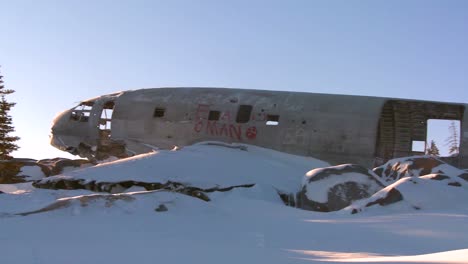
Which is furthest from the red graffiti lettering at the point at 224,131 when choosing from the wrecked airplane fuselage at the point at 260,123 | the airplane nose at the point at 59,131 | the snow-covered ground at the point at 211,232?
the snow-covered ground at the point at 211,232

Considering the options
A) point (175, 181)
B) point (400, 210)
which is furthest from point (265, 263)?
point (175, 181)

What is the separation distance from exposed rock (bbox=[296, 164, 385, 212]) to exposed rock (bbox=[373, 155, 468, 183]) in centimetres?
297

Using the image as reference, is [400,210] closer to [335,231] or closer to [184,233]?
[335,231]

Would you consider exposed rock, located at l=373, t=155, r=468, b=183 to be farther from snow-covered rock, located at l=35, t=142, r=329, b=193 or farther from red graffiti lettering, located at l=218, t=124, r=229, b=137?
red graffiti lettering, located at l=218, t=124, r=229, b=137

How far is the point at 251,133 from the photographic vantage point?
2006cm

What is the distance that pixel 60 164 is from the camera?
2459 centimetres

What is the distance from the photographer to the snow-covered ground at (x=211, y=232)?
393 cm

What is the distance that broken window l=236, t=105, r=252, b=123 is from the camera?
20.3m

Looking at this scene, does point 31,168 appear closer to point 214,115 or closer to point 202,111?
point 202,111

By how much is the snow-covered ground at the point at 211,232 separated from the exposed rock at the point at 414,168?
14.0 feet

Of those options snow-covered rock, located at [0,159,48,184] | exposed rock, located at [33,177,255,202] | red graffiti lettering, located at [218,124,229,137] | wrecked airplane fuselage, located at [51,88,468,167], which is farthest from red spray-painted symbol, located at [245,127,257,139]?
snow-covered rock, located at [0,159,48,184]

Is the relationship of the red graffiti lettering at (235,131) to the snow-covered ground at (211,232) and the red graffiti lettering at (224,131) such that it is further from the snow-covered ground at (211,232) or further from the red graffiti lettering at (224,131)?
the snow-covered ground at (211,232)

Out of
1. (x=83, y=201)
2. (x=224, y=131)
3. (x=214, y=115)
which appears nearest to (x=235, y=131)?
(x=224, y=131)

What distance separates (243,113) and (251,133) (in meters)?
0.93
